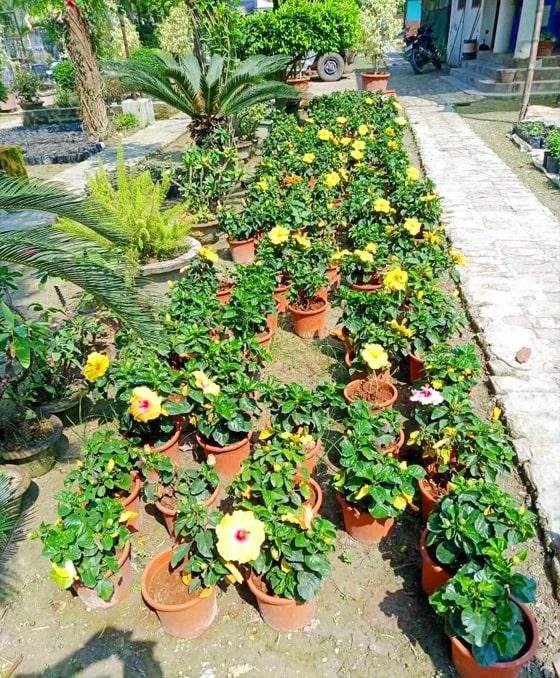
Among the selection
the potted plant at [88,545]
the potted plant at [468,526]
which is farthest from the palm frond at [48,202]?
the potted plant at [468,526]

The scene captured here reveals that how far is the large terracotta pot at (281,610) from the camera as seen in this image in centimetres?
204

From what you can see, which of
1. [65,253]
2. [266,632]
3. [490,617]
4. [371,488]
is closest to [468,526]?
[490,617]

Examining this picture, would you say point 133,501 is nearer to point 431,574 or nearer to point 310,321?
point 431,574

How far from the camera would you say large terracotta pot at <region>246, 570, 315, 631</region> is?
2039 millimetres

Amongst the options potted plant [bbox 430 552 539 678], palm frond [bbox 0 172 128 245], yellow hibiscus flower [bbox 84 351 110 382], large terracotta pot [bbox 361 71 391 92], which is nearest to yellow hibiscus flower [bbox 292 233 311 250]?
palm frond [bbox 0 172 128 245]

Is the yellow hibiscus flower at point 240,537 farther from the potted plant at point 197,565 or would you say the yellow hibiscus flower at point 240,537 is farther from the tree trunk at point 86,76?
the tree trunk at point 86,76

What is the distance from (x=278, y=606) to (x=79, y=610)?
93cm

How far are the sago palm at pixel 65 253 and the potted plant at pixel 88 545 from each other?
907 mm

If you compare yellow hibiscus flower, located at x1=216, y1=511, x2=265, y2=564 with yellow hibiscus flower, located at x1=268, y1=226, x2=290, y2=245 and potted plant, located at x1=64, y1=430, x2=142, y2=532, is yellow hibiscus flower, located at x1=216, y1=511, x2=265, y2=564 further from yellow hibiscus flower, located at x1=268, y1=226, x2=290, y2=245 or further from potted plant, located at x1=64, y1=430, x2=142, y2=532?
yellow hibiscus flower, located at x1=268, y1=226, x2=290, y2=245

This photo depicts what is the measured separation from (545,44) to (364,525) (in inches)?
588

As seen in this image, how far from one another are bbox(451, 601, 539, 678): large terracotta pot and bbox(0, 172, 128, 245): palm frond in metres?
2.54

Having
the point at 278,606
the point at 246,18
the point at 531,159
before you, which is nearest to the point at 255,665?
the point at 278,606

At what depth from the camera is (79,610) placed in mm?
2291

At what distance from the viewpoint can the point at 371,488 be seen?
2.19 metres
